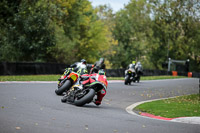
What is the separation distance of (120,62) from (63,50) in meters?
31.3

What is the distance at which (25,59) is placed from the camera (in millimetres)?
41812

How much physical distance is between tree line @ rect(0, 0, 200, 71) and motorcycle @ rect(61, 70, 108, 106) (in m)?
9.91

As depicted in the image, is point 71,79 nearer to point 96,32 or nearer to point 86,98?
point 86,98

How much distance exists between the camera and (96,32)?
199 ft

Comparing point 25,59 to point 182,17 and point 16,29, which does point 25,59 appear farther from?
point 182,17

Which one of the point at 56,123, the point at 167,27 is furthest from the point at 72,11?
the point at 56,123

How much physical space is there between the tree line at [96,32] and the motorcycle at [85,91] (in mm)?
9909

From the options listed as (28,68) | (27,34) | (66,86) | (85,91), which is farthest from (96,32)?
(85,91)

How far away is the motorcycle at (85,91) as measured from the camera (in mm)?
11391

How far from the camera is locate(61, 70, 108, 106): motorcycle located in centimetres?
1139

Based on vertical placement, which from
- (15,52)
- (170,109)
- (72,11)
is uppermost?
(72,11)

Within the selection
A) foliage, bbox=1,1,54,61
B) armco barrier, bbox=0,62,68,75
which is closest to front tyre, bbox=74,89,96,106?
armco barrier, bbox=0,62,68,75

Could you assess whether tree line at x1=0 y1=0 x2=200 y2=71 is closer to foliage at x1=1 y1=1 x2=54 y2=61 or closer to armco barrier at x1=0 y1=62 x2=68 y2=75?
foliage at x1=1 y1=1 x2=54 y2=61

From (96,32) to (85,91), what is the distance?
4927 centimetres
